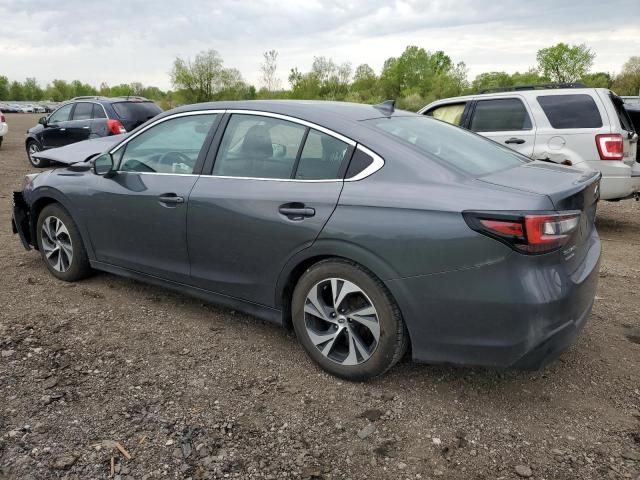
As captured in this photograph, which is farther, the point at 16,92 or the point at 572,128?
the point at 16,92

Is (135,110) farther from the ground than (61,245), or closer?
farther from the ground

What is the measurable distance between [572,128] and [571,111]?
0.80 ft

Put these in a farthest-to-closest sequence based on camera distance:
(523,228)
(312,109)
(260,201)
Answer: (312,109)
(260,201)
(523,228)

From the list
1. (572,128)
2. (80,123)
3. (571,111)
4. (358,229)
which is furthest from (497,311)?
(80,123)

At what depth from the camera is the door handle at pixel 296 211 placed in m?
2.99

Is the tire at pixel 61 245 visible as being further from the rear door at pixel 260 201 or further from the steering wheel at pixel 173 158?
the rear door at pixel 260 201

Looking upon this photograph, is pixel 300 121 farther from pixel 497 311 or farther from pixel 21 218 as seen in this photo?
pixel 21 218

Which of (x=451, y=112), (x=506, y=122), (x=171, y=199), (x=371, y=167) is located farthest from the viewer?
(x=451, y=112)

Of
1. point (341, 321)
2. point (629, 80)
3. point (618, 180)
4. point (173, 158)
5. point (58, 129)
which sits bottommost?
point (629, 80)

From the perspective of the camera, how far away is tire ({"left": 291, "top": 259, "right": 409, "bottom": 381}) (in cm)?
282

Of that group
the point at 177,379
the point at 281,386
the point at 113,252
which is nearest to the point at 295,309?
the point at 281,386

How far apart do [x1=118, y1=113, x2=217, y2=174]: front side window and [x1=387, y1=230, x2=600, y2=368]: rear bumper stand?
1.76m

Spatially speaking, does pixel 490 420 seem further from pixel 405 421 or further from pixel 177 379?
pixel 177 379

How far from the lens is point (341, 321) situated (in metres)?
3.00
